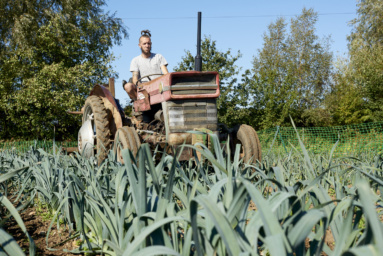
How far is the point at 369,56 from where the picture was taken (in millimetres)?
22297

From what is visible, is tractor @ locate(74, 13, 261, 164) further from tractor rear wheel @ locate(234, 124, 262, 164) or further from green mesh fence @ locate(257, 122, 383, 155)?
green mesh fence @ locate(257, 122, 383, 155)

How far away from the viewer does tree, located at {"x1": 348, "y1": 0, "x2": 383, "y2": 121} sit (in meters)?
19.6

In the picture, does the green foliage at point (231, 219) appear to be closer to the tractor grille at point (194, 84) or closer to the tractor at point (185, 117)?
the tractor at point (185, 117)

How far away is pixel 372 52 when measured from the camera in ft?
75.7

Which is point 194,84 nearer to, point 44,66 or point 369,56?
point 44,66

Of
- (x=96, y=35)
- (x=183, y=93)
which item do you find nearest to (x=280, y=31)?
(x=96, y=35)

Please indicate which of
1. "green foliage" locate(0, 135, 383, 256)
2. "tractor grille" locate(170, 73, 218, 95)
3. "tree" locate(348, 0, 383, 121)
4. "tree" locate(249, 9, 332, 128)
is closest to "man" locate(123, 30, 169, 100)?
"tractor grille" locate(170, 73, 218, 95)

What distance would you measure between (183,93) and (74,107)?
14795mm

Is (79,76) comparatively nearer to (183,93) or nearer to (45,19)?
(45,19)

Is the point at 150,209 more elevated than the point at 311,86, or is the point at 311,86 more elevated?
the point at 311,86

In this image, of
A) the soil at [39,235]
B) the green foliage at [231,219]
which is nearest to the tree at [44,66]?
the soil at [39,235]

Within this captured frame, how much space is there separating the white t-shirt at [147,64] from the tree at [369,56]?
53.3 feet

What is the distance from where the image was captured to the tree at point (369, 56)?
1961 cm

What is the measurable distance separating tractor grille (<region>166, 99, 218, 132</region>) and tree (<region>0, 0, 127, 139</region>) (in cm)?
1427
